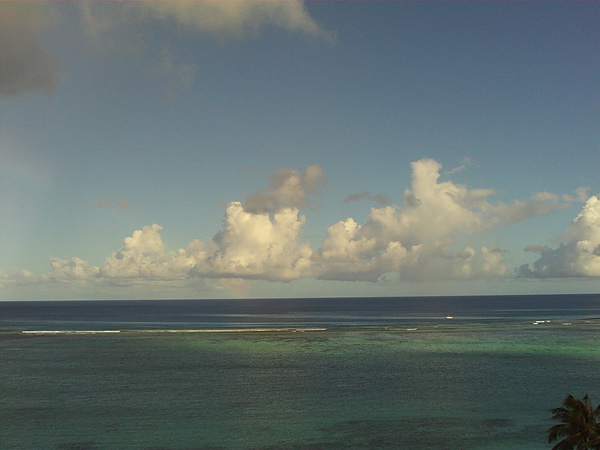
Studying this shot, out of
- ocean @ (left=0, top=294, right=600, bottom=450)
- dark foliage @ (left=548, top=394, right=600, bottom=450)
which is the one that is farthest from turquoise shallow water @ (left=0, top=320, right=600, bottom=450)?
dark foliage @ (left=548, top=394, right=600, bottom=450)

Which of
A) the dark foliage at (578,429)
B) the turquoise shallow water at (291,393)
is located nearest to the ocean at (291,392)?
the turquoise shallow water at (291,393)

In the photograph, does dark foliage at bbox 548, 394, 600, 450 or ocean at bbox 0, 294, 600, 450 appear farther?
ocean at bbox 0, 294, 600, 450

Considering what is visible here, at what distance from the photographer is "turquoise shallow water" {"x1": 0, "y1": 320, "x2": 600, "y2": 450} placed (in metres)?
49.9

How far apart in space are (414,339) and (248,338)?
41.8 meters

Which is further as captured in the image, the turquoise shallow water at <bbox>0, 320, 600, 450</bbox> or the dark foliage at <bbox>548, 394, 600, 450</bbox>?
the turquoise shallow water at <bbox>0, 320, 600, 450</bbox>

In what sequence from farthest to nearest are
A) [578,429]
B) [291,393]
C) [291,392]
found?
[291,392] < [291,393] < [578,429]

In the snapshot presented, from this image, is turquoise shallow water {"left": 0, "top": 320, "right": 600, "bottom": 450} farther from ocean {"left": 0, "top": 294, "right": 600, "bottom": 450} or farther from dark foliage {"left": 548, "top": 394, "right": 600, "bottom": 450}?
dark foliage {"left": 548, "top": 394, "right": 600, "bottom": 450}

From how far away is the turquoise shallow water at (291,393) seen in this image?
49.9 metres

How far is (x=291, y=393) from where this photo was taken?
222ft

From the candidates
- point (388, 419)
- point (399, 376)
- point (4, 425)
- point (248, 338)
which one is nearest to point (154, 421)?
point (4, 425)

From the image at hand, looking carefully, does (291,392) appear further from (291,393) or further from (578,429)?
(578,429)

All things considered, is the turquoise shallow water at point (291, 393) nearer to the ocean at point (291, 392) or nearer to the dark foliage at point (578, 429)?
the ocean at point (291, 392)

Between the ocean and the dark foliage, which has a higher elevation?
the dark foliage

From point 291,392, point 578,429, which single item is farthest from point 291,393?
point 578,429
